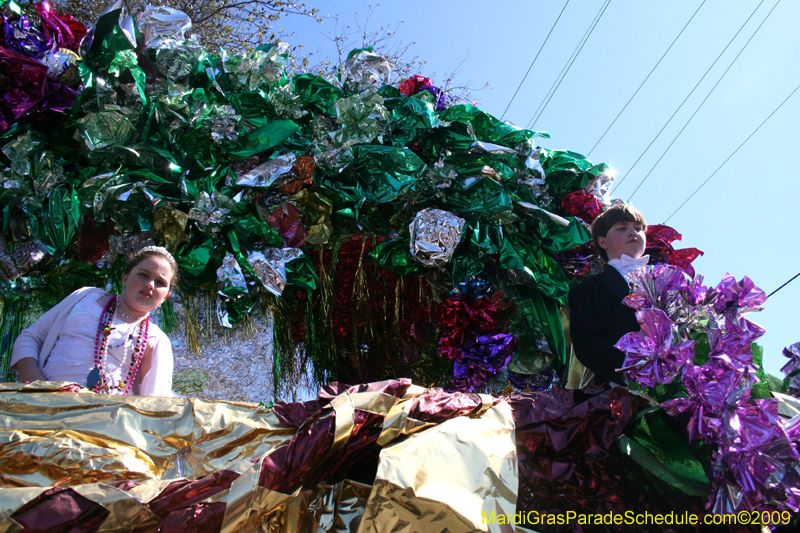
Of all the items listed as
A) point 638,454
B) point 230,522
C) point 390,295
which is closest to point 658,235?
point 390,295

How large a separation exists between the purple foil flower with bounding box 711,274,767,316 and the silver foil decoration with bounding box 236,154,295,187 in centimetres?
118

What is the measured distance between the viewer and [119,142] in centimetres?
155

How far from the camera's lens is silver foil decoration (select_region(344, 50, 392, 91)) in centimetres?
179

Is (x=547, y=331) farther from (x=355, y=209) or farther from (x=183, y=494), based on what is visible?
(x=183, y=494)

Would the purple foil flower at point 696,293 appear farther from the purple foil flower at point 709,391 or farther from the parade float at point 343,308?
the purple foil flower at point 709,391

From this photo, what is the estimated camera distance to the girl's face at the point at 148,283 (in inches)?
58.1

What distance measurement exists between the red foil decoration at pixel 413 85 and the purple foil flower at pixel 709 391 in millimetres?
1299

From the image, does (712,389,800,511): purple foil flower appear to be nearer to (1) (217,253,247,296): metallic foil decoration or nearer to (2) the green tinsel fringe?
(1) (217,253,247,296): metallic foil decoration

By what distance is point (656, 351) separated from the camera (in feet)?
3.49

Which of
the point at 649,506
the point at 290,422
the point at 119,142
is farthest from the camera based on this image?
the point at 119,142

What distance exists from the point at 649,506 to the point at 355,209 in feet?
3.63

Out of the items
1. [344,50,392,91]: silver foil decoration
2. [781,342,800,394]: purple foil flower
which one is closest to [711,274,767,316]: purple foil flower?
[781,342,800,394]: purple foil flower

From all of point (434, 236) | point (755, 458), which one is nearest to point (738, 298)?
point (755, 458)

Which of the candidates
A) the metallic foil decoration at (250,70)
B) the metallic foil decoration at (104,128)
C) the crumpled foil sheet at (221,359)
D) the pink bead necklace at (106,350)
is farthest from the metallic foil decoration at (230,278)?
the metallic foil decoration at (250,70)
